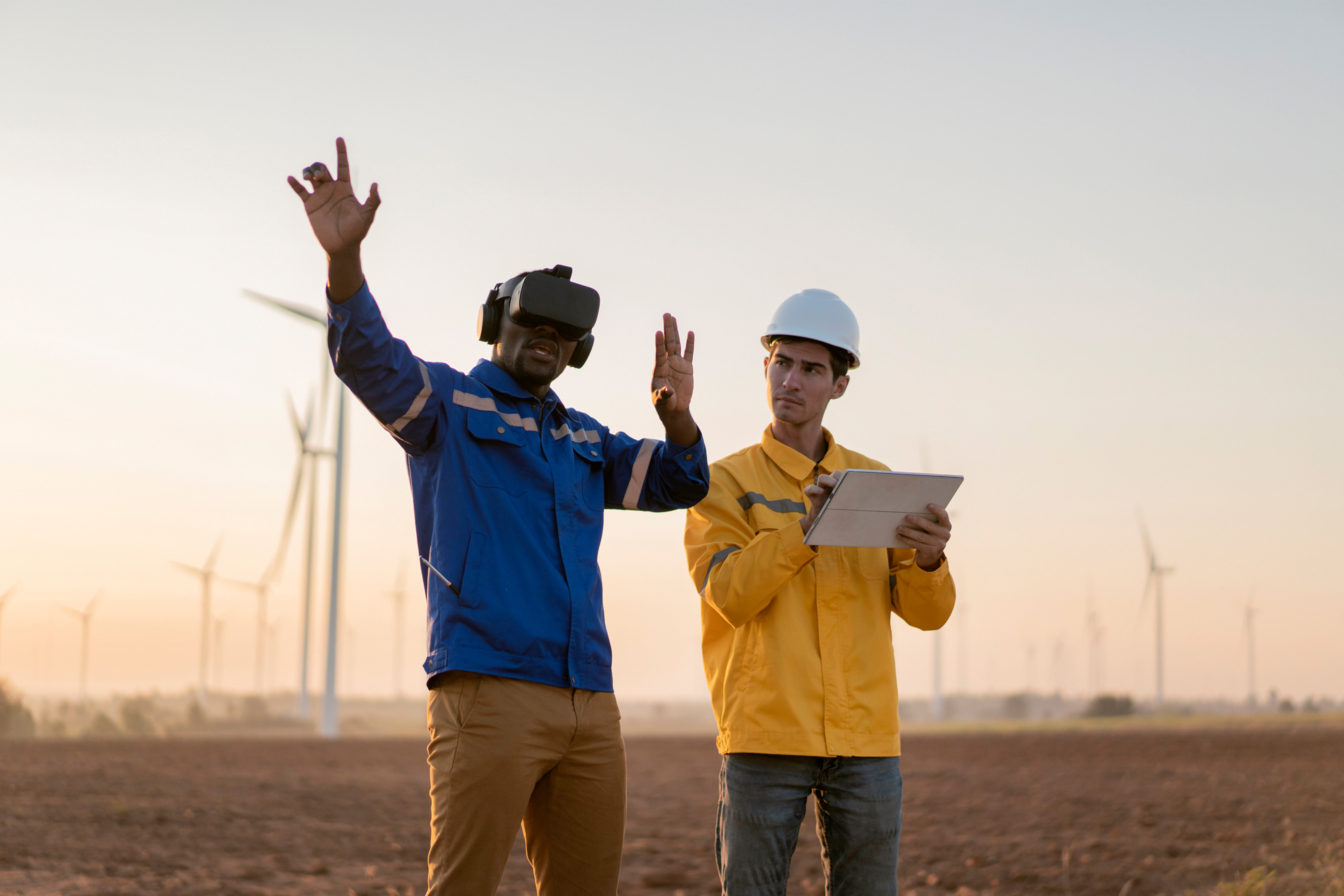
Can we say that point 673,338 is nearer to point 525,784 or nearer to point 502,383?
point 502,383

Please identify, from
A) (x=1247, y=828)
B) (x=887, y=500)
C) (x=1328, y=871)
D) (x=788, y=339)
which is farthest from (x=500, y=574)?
(x=1247, y=828)

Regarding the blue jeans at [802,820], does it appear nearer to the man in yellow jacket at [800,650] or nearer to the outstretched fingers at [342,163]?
the man in yellow jacket at [800,650]

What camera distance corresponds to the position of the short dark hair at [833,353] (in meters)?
4.36

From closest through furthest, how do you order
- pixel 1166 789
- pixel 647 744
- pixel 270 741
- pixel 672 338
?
pixel 672 338, pixel 1166 789, pixel 270 741, pixel 647 744

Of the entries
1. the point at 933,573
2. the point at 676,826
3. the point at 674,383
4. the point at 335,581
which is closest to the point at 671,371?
the point at 674,383

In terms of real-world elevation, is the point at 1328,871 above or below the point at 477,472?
below

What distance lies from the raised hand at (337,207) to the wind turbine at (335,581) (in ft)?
96.8

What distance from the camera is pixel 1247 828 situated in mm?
10609

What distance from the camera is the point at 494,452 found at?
3.57m

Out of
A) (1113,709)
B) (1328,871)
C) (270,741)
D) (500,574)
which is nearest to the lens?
(500,574)

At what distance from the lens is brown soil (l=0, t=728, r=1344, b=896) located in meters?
8.39

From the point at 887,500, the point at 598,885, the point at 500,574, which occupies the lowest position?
the point at 598,885

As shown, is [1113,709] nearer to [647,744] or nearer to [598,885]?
[647,744]

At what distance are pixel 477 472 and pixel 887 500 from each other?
132 cm
